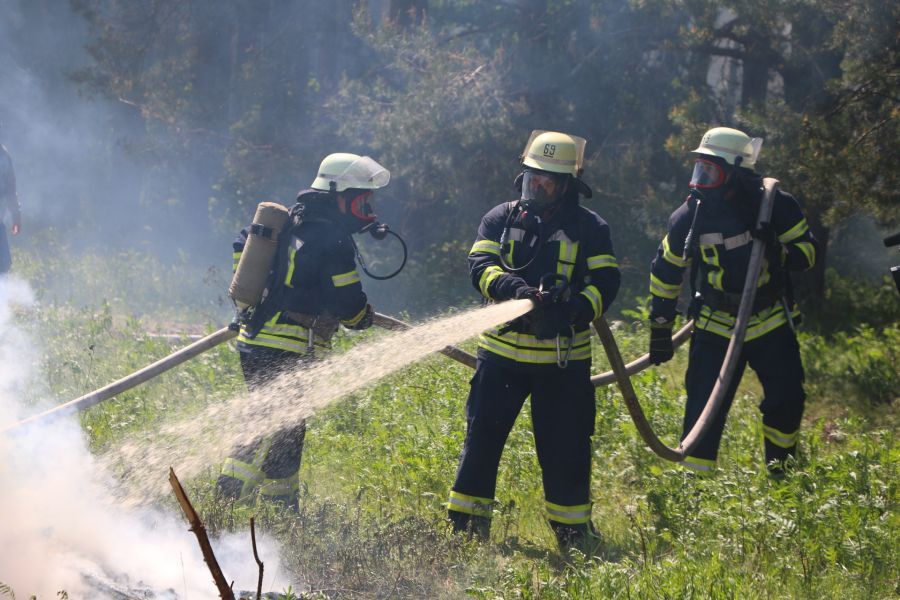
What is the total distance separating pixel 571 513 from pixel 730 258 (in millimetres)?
1750

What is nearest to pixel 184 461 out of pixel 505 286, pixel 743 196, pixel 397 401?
pixel 505 286

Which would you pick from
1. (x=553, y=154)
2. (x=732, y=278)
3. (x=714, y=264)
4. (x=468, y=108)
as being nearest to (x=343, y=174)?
(x=553, y=154)

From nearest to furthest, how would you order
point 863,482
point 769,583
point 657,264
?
point 769,583, point 863,482, point 657,264

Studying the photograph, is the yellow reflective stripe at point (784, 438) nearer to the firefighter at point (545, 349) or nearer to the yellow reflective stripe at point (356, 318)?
the firefighter at point (545, 349)

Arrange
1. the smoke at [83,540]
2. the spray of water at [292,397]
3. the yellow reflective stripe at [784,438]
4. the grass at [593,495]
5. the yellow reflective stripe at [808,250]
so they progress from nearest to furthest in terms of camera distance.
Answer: the smoke at [83,540]
the grass at [593,495]
the spray of water at [292,397]
the yellow reflective stripe at [808,250]
the yellow reflective stripe at [784,438]

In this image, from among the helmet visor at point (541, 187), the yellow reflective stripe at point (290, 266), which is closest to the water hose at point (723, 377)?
the helmet visor at point (541, 187)

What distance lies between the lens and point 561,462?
497cm

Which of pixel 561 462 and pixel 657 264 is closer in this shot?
pixel 561 462

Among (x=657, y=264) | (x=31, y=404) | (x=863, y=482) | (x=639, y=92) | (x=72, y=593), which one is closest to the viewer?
(x=72, y=593)

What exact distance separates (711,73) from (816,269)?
6228 mm

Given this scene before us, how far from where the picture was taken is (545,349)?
4.90 meters

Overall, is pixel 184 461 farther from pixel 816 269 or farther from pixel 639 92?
pixel 639 92

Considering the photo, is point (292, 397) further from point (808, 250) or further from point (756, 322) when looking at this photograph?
point (808, 250)

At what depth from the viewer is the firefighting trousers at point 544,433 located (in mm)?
4945
